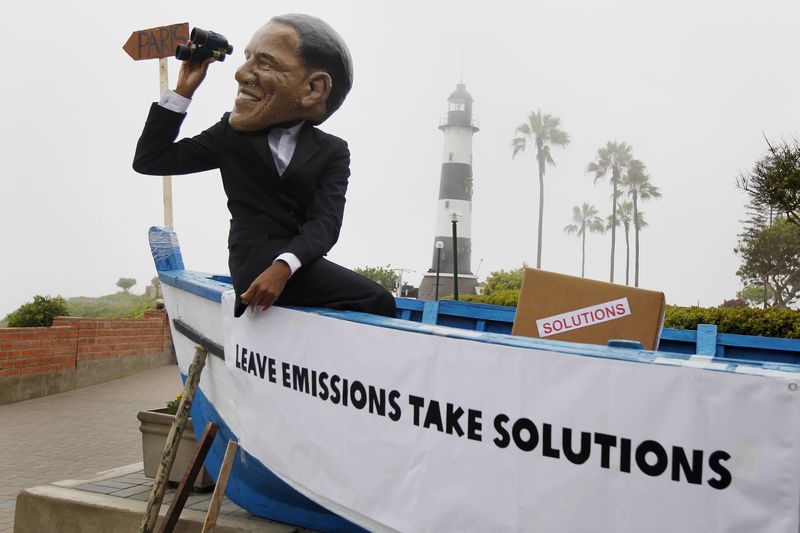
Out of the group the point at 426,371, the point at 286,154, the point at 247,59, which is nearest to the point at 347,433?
the point at 426,371

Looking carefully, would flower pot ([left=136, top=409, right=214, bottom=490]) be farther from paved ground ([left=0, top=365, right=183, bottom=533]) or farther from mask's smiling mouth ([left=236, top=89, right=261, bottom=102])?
mask's smiling mouth ([left=236, top=89, right=261, bottom=102])

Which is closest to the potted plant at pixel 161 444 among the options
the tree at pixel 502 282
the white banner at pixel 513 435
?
the white banner at pixel 513 435

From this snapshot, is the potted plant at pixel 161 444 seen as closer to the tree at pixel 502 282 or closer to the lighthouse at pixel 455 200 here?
the tree at pixel 502 282

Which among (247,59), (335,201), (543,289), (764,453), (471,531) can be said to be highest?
(247,59)

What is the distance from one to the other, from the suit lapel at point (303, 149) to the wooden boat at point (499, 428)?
0.63 m

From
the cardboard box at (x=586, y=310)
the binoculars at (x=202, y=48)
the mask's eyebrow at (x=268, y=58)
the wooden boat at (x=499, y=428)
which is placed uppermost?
the binoculars at (x=202, y=48)

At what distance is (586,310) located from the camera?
3.28m

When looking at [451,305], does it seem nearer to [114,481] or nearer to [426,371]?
[114,481]

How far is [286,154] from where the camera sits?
11.3ft

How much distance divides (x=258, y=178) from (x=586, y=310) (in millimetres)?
1546

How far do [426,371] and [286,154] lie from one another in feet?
4.44

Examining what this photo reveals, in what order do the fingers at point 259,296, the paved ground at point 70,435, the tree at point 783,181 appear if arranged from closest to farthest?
1. the fingers at point 259,296
2. the paved ground at point 70,435
3. the tree at point 783,181

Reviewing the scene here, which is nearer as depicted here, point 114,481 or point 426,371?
point 426,371

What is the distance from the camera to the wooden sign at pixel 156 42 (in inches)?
438
